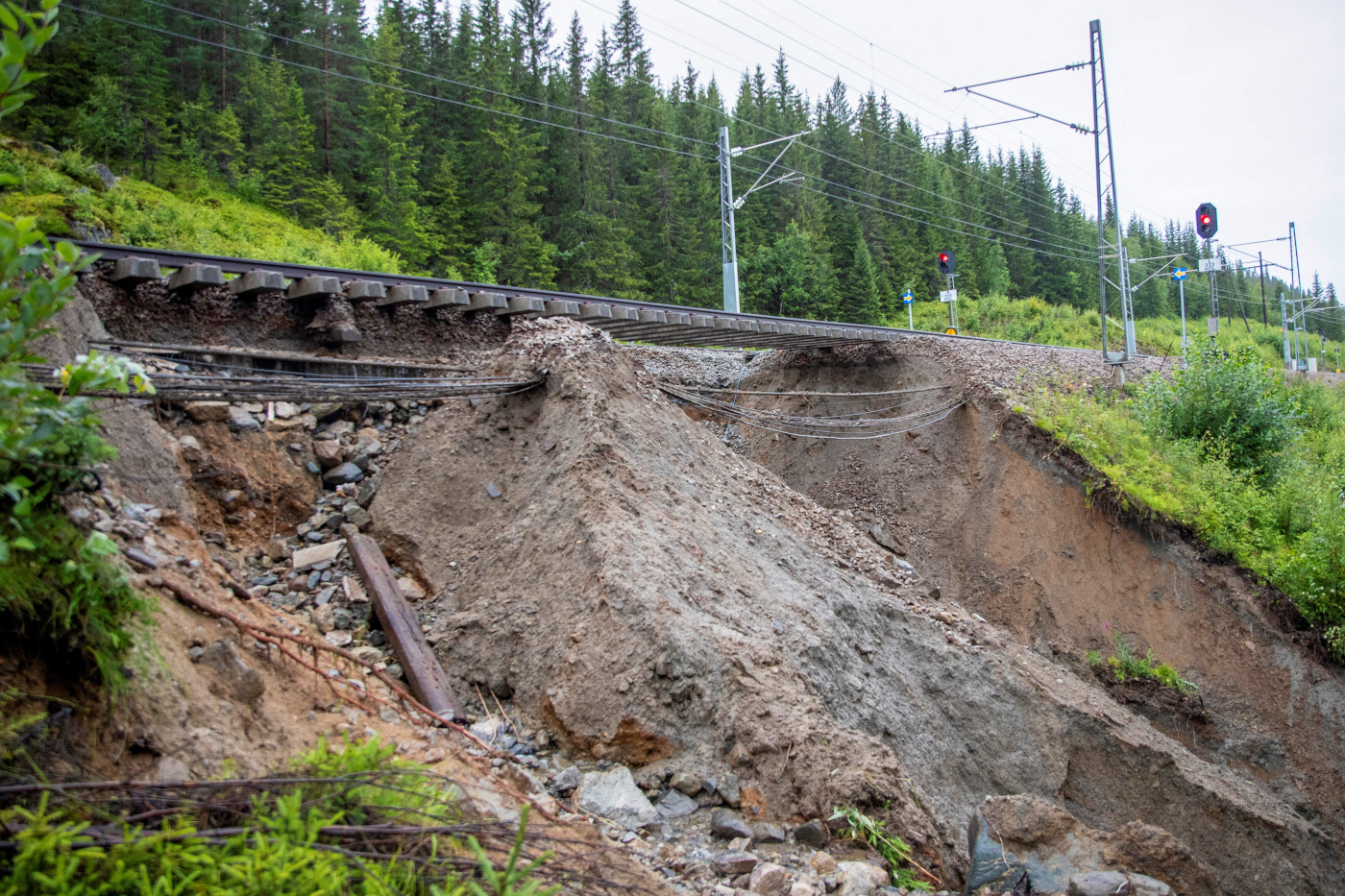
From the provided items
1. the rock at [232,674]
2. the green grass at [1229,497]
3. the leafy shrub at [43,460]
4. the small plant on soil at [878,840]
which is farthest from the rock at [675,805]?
the green grass at [1229,497]

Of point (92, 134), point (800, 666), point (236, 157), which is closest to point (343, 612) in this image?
point (800, 666)

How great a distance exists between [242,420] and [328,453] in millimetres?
851

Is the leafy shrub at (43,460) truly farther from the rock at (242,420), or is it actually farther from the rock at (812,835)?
the rock at (242,420)

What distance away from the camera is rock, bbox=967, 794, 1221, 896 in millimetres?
5957

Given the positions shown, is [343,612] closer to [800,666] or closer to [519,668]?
[519,668]

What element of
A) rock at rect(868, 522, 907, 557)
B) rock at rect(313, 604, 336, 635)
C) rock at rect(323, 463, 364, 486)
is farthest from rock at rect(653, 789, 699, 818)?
rock at rect(868, 522, 907, 557)

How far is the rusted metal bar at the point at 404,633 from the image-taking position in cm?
628

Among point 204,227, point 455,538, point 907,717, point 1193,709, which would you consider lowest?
point 1193,709

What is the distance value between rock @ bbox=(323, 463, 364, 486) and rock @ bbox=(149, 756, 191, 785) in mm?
4923

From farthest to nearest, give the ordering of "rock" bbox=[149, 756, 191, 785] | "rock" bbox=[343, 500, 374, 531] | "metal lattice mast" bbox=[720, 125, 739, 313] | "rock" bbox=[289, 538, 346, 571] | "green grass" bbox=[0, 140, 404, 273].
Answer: "metal lattice mast" bbox=[720, 125, 739, 313], "green grass" bbox=[0, 140, 404, 273], "rock" bbox=[343, 500, 374, 531], "rock" bbox=[289, 538, 346, 571], "rock" bbox=[149, 756, 191, 785]

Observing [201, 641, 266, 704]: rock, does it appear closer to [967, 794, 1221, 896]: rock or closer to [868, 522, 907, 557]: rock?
[967, 794, 1221, 896]: rock

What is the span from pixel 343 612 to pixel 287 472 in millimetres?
1782

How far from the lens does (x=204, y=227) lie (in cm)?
2341

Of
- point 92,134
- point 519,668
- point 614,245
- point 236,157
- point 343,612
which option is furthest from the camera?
point 614,245
